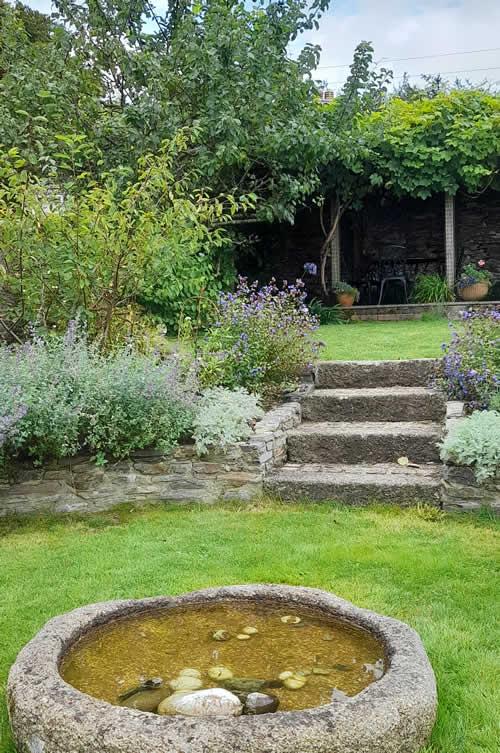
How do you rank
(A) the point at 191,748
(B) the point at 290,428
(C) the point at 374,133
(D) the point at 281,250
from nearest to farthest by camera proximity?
(A) the point at 191,748, (B) the point at 290,428, (C) the point at 374,133, (D) the point at 281,250

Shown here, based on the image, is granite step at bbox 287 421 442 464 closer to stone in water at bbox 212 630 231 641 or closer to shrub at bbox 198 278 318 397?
shrub at bbox 198 278 318 397

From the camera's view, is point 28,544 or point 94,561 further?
point 28,544

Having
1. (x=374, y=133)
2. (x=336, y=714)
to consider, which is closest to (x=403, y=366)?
(x=336, y=714)

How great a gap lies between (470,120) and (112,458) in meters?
9.43

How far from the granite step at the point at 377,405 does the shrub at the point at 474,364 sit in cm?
19

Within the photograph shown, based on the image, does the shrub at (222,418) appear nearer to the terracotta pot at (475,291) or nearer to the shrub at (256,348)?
the shrub at (256,348)

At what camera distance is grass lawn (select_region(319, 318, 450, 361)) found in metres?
Answer: 7.59

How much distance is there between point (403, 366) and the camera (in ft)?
22.4

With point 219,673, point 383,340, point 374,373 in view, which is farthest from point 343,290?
point 219,673

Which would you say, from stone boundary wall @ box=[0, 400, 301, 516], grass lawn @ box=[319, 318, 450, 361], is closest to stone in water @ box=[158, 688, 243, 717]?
stone boundary wall @ box=[0, 400, 301, 516]

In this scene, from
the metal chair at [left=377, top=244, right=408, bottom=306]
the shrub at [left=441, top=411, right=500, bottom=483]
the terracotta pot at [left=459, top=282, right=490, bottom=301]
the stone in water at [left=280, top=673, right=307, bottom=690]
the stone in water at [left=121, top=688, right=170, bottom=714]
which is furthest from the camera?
the metal chair at [left=377, top=244, right=408, bottom=306]

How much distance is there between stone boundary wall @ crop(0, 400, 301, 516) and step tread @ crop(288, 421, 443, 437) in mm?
748

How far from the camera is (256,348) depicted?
6.27 meters

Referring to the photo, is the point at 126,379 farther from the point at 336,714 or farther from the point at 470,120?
the point at 470,120
